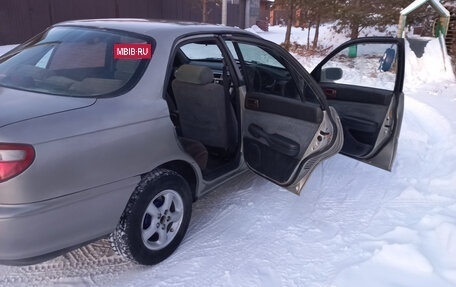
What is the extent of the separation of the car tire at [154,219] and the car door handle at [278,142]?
0.90 m

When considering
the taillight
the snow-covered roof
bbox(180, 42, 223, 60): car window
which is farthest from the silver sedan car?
the snow-covered roof

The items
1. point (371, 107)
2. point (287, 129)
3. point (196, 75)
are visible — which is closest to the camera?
point (196, 75)

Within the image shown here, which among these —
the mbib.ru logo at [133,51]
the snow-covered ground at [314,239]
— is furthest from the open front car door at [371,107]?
the mbib.ru logo at [133,51]

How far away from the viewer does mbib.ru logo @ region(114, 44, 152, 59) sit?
2.82 m

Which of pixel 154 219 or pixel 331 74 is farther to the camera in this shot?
pixel 331 74

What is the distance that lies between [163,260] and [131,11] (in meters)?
18.2

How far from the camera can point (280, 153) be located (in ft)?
11.4

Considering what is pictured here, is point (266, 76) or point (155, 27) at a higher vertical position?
point (155, 27)

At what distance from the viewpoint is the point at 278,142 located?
3.48m

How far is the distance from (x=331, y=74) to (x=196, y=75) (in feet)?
6.36

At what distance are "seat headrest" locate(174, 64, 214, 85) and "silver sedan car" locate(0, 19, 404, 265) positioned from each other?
11mm

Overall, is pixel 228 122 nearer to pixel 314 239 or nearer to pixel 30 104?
pixel 314 239

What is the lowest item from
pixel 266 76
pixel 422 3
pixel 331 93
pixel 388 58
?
pixel 331 93

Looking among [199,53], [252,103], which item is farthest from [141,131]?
[199,53]
